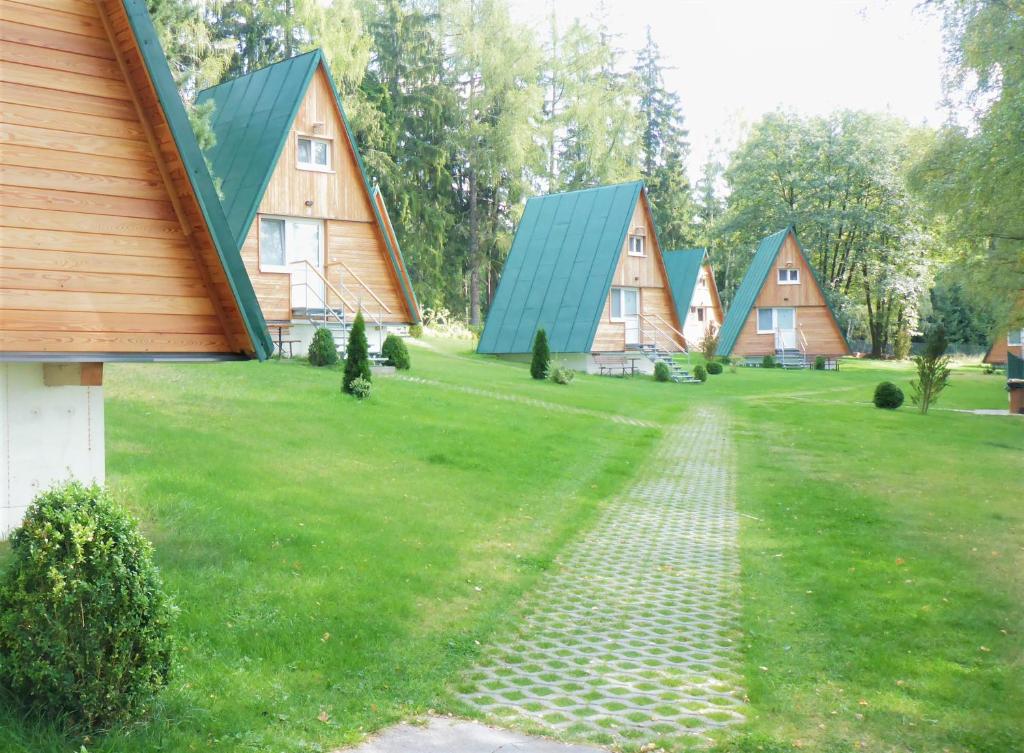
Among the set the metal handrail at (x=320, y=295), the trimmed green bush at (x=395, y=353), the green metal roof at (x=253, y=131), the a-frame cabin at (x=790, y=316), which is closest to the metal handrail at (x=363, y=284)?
the metal handrail at (x=320, y=295)

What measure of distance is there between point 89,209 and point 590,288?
92.0 feet

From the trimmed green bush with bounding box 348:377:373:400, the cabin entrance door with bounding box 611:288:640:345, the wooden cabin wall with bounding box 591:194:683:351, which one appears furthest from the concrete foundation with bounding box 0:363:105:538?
the cabin entrance door with bounding box 611:288:640:345

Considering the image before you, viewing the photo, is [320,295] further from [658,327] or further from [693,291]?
[693,291]

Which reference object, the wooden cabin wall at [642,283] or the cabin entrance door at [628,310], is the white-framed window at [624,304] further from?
the wooden cabin wall at [642,283]

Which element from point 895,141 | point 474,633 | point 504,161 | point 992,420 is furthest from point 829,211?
point 474,633

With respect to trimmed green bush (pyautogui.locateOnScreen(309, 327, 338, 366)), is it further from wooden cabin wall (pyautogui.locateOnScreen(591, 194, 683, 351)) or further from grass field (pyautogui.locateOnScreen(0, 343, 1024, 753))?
wooden cabin wall (pyautogui.locateOnScreen(591, 194, 683, 351))

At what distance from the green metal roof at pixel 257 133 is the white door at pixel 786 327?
28.1 m

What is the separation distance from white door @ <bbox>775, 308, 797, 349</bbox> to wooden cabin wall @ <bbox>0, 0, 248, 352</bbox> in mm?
44386

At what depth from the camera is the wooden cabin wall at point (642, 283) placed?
1366 inches

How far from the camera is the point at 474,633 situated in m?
7.45

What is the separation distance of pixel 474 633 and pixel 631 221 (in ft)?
96.1

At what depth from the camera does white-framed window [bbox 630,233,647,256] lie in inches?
1426

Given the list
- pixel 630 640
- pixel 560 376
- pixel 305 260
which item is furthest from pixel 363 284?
pixel 630 640

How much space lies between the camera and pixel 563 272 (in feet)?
118
